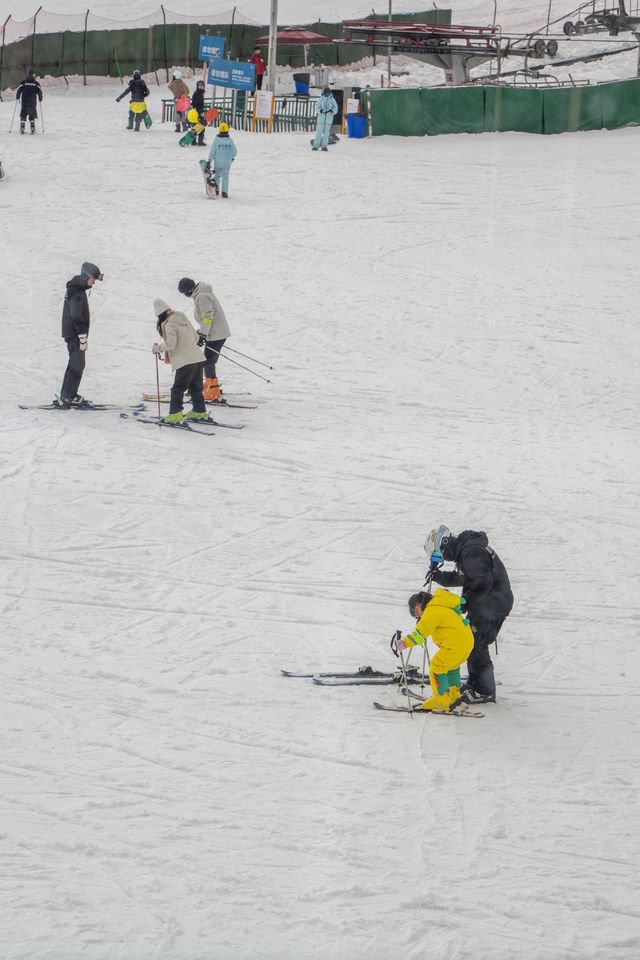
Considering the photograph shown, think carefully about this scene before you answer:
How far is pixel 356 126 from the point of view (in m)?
26.1

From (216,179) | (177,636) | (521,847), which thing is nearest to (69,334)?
(177,636)

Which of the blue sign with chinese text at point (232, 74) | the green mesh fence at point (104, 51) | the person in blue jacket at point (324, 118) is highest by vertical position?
the green mesh fence at point (104, 51)

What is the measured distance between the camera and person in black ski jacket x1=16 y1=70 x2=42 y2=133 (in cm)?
2408

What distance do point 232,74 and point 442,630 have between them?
72.3 ft

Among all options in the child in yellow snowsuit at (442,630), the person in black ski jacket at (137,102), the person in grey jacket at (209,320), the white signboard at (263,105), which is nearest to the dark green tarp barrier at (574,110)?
the white signboard at (263,105)

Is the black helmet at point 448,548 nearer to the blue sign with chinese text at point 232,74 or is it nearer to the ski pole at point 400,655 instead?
the ski pole at point 400,655

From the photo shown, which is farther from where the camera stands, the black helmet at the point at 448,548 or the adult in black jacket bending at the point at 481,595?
the black helmet at the point at 448,548

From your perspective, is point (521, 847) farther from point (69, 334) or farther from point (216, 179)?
point (216, 179)

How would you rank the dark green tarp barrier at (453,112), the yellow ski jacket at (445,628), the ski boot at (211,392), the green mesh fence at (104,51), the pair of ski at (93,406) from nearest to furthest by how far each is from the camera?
the yellow ski jacket at (445,628)
the pair of ski at (93,406)
the ski boot at (211,392)
the dark green tarp barrier at (453,112)
the green mesh fence at (104,51)

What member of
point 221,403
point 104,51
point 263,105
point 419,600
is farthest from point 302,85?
point 419,600

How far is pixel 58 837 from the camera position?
5.16 metres

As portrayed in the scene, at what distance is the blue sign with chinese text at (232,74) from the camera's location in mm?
25469

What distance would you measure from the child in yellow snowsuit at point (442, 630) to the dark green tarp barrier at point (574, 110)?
881 inches

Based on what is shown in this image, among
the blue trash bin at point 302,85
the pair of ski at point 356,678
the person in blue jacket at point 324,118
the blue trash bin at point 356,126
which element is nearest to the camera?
the pair of ski at point 356,678
